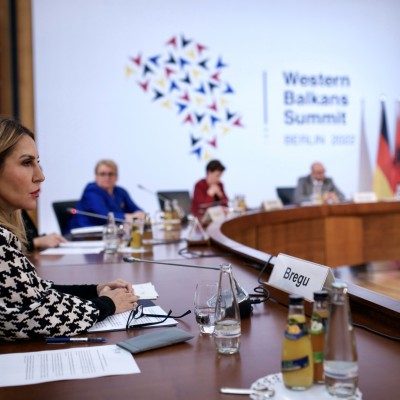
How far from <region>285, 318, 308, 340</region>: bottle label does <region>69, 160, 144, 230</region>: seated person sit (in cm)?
276

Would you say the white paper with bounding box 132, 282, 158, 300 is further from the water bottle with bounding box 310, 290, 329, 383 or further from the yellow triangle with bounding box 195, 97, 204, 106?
the yellow triangle with bounding box 195, 97, 204, 106

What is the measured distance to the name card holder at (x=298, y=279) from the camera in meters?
1.24

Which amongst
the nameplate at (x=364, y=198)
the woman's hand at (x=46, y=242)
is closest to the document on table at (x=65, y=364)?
the woman's hand at (x=46, y=242)

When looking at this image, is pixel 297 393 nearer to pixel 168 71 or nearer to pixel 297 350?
pixel 297 350

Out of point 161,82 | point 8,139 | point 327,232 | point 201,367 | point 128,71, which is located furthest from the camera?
point 161,82

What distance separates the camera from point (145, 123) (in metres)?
5.67

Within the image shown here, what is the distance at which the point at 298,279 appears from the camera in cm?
136

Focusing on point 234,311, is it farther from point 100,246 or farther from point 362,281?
point 362,281

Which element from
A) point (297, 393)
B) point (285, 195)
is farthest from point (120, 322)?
point (285, 195)

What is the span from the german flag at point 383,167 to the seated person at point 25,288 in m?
5.67

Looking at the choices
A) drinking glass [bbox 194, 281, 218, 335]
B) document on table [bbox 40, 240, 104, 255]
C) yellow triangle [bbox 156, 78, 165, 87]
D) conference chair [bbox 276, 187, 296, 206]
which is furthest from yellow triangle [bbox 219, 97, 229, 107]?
drinking glass [bbox 194, 281, 218, 335]

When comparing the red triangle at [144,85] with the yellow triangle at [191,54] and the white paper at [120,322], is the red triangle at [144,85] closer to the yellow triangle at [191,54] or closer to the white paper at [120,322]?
the yellow triangle at [191,54]

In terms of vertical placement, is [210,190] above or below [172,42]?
below

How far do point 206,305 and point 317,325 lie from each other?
15.4 inches
